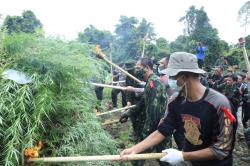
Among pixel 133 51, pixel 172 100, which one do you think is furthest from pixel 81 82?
pixel 133 51

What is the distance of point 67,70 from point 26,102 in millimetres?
811

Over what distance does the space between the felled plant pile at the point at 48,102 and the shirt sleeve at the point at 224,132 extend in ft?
5.92

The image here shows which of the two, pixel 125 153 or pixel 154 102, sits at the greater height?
pixel 154 102

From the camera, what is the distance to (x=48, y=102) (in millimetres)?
3691

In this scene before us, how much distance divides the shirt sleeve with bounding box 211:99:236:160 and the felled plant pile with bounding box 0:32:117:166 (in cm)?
180

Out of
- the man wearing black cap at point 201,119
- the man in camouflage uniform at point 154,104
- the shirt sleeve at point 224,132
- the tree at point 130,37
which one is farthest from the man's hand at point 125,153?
the tree at point 130,37

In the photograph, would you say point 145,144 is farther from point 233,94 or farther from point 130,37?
Result: point 130,37

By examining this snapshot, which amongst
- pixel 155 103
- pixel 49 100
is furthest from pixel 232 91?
pixel 49 100

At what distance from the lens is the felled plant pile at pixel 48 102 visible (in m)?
3.44

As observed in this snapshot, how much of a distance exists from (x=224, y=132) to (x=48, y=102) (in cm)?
205

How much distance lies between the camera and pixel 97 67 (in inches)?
195

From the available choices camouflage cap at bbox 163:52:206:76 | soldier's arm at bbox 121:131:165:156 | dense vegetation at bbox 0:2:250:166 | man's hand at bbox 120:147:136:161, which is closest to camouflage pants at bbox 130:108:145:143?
dense vegetation at bbox 0:2:250:166

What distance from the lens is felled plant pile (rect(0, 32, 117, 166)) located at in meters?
3.44

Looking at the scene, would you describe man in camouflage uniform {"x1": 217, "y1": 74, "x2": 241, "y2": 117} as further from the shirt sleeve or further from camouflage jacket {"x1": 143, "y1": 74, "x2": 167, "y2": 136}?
the shirt sleeve
